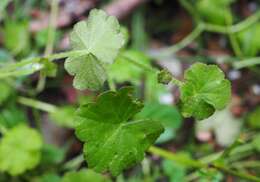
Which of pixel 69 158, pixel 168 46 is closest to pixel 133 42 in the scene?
pixel 168 46

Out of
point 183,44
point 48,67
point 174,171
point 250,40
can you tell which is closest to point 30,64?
point 48,67

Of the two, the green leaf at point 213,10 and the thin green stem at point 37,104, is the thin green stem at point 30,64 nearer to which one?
the thin green stem at point 37,104

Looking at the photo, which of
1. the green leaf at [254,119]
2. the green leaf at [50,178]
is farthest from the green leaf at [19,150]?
the green leaf at [254,119]

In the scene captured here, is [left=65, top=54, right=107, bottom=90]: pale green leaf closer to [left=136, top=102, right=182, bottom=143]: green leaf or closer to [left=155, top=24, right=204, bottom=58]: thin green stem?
[left=136, top=102, right=182, bottom=143]: green leaf

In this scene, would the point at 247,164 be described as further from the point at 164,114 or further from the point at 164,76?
the point at 164,76

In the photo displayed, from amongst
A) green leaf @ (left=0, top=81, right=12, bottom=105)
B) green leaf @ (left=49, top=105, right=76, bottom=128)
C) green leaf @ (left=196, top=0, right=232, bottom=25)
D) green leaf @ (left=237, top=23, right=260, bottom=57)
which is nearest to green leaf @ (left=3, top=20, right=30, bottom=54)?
green leaf @ (left=0, top=81, right=12, bottom=105)

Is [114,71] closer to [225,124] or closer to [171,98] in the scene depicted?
[171,98]
